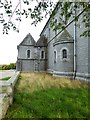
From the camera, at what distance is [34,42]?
110ft

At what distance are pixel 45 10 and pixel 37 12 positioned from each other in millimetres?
321

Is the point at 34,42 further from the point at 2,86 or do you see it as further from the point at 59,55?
the point at 2,86

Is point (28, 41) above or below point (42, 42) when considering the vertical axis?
above

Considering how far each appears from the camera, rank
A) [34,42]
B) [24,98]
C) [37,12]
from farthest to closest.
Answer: [34,42] < [24,98] < [37,12]

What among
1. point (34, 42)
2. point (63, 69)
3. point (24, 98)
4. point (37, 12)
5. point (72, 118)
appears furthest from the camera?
point (34, 42)

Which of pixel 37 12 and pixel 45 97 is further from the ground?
pixel 37 12

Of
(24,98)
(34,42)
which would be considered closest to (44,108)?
(24,98)

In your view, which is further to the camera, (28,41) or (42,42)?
(42,42)

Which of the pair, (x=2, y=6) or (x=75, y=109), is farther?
(x=75, y=109)

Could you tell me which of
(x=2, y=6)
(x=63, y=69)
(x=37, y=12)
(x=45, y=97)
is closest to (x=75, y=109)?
(x=45, y=97)

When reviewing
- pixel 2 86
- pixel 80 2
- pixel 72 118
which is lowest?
pixel 72 118

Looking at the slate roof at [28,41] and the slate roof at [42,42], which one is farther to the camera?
the slate roof at [42,42]

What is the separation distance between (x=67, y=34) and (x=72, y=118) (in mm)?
15227

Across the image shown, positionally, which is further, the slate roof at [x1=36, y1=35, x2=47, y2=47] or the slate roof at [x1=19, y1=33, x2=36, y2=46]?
the slate roof at [x1=36, y1=35, x2=47, y2=47]
